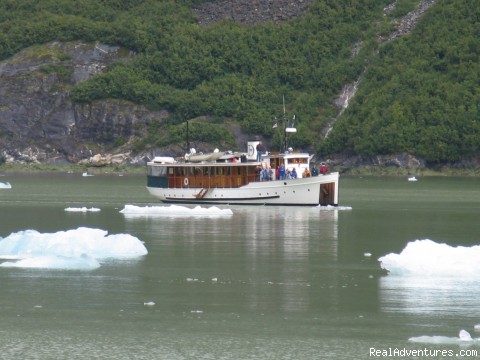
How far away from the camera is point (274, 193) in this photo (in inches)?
3014

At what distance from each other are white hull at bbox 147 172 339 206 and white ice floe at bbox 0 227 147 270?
32165 millimetres

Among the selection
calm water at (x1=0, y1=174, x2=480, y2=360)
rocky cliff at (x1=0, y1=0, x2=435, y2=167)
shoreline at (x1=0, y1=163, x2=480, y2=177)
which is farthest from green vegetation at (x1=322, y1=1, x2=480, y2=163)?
calm water at (x1=0, y1=174, x2=480, y2=360)

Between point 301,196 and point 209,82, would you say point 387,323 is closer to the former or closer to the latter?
point 301,196

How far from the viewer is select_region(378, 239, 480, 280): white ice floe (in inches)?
1483

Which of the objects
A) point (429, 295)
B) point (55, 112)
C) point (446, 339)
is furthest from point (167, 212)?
point (55, 112)

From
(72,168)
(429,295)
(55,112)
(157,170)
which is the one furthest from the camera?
(55,112)

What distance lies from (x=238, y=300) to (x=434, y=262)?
687 cm

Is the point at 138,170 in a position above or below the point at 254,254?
above

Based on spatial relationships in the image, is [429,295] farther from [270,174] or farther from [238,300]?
[270,174]

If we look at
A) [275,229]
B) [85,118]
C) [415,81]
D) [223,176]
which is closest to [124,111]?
[85,118]

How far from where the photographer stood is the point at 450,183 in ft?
369

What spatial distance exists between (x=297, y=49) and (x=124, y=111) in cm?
2508

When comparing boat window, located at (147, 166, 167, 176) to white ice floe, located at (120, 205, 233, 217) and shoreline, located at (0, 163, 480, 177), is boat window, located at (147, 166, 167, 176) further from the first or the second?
shoreline, located at (0, 163, 480, 177)

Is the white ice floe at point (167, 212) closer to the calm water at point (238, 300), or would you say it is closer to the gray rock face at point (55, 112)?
the calm water at point (238, 300)
